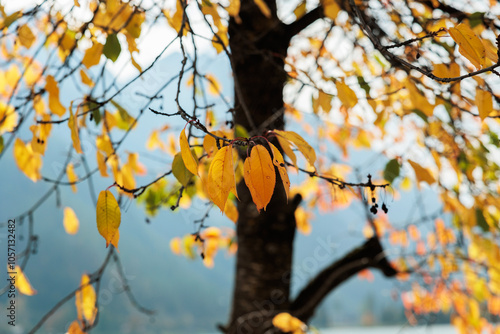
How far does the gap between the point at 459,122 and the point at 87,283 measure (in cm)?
127

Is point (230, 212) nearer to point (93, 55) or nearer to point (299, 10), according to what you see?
point (93, 55)

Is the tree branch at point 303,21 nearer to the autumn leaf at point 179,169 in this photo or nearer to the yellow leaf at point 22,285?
the autumn leaf at point 179,169

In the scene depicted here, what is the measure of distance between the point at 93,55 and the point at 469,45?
58 cm

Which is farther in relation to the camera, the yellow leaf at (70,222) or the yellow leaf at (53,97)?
the yellow leaf at (70,222)

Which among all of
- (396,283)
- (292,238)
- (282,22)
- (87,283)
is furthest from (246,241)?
(396,283)

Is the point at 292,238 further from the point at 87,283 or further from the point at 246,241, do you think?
the point at 87,283

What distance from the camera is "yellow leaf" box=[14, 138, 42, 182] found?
85 cm

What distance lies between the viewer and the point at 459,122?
1.40 m

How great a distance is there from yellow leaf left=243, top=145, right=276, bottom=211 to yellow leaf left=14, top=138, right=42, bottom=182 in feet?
2.07

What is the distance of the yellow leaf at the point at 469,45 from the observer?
44cm

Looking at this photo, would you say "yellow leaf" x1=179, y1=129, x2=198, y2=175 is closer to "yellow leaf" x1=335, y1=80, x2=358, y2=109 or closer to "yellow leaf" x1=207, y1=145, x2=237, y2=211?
"yellow leaf" x1=207, y1=145, x2=237, y2=211

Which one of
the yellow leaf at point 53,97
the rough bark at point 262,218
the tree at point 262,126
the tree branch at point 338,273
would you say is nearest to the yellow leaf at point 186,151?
the tree at point 262,126

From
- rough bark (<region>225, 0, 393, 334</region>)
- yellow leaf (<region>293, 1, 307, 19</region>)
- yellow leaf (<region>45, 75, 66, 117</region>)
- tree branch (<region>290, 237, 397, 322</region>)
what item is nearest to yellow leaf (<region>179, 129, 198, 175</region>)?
yellow leaf (<region>45, 75, 66, 117</region>)

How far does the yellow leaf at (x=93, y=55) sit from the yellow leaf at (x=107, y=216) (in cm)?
29
